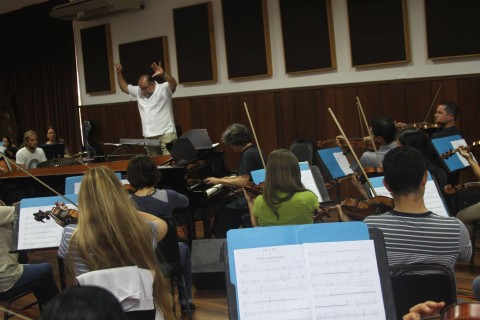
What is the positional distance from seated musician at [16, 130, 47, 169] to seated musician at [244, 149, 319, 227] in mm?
4609

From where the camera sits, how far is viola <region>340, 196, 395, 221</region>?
3393mm

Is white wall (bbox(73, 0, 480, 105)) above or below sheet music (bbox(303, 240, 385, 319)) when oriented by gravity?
above

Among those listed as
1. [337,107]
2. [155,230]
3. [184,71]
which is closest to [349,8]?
[337,107]

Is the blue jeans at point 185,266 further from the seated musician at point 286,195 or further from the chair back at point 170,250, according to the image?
the seated musician at point 286,195

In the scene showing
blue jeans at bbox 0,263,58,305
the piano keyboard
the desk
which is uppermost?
the desk

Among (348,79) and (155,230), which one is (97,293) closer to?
(155,230)

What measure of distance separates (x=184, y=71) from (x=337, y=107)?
252 centimetres

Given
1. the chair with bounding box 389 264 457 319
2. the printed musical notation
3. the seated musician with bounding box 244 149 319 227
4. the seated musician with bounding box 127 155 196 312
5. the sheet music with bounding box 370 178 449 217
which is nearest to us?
the printed musical notation

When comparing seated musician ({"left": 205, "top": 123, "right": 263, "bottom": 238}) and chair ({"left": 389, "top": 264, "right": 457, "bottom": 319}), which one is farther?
seated musician ({"left": 205, "top": 123, "right": 263, "bottom": 238})

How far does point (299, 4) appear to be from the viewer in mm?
7480

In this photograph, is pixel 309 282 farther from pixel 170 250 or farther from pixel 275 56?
pixel 275 56

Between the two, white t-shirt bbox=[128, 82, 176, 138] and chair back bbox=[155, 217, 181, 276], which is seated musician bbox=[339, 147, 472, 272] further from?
white t-shirt bbox=[128, 82, 176, 138]

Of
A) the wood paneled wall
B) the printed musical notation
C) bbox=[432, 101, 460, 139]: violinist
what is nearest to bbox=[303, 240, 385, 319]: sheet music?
the printed musical notation

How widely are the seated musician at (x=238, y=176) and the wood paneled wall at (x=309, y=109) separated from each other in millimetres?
2437
